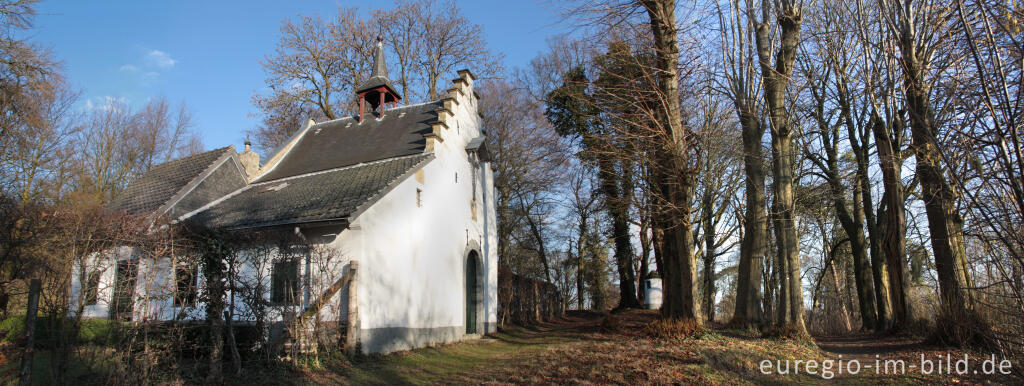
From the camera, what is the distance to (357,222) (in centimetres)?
1118

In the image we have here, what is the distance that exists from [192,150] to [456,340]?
23885 mm

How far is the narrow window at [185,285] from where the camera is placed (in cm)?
691

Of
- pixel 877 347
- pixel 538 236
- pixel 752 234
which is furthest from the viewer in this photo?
pixel 538 236

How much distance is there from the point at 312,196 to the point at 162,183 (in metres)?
7.00

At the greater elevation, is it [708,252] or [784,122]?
[784,122]

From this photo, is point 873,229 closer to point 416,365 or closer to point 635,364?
point 635,364

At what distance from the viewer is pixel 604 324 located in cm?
1491

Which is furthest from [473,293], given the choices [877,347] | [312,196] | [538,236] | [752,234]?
[538,236]

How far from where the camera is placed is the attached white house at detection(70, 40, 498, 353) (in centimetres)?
705

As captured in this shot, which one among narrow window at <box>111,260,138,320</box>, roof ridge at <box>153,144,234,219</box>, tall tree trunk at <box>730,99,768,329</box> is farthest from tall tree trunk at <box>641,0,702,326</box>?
roof ridge at <box>153,144,234,219</box>

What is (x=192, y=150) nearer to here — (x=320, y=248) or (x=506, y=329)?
(x=506, y=329)

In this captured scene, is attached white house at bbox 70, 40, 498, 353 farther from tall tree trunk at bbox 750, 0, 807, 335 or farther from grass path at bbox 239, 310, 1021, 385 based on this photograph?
tall tree trunk at bbox 750, 0, 807, 335

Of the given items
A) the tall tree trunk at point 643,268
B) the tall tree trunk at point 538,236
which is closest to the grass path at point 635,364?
the tall tree trunk at point 643,268

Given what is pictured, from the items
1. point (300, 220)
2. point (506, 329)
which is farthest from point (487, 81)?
point (300, 220)
